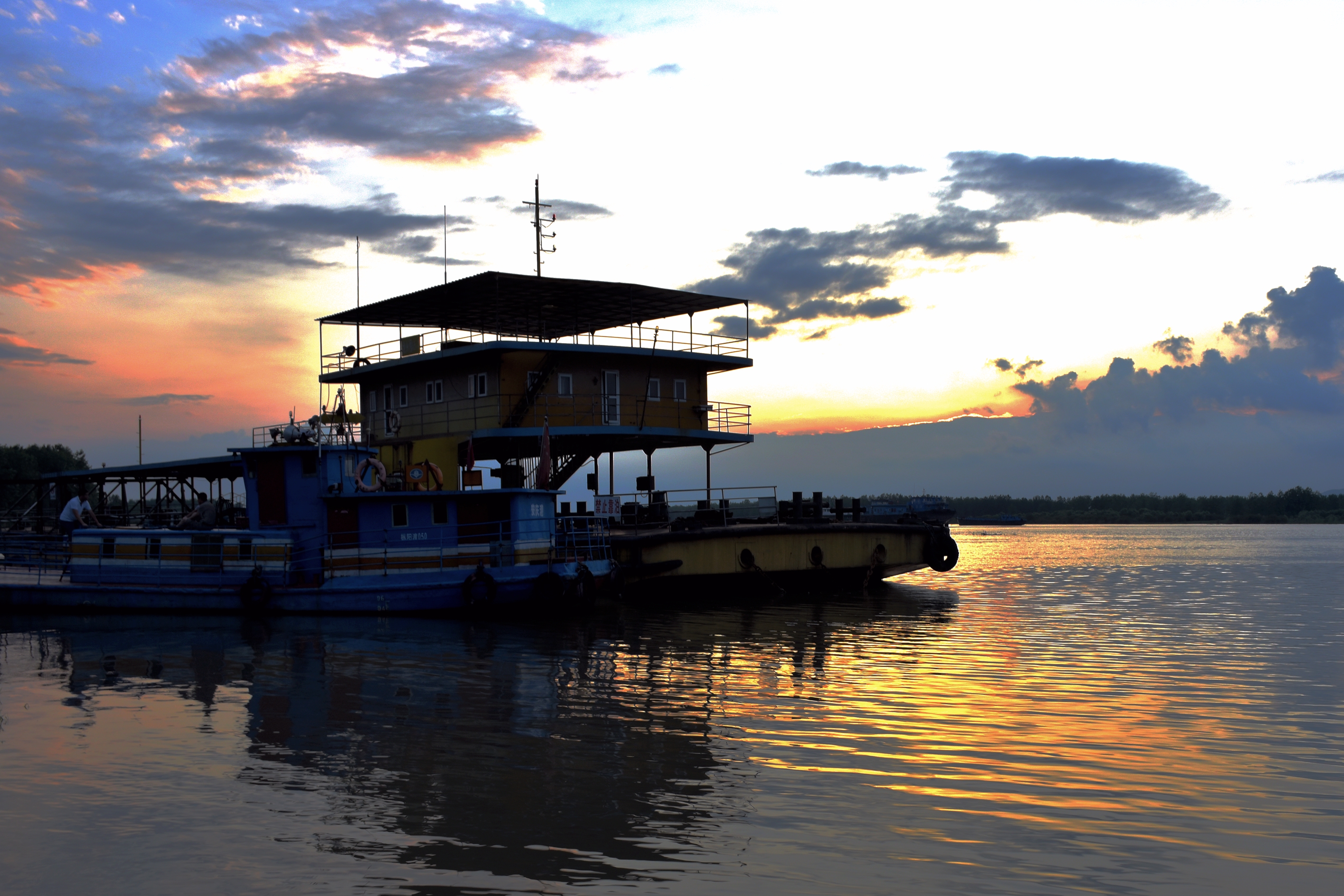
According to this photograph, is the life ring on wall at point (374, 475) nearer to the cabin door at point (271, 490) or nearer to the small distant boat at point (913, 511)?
the cabin door at point (271, 490)

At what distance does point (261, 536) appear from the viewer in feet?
86.8

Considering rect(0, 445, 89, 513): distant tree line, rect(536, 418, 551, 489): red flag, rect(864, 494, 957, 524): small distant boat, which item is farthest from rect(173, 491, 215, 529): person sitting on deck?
rect(0, 445, 89, 513): distant tree line

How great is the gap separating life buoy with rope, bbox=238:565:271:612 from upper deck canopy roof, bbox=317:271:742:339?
12.3 metres

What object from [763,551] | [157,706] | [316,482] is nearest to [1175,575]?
[763,551]

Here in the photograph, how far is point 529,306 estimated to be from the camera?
37.9 metres

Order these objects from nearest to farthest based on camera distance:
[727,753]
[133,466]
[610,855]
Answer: [610,855] → [727,753] → [133,466]

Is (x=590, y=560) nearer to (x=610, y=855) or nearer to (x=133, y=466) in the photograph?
(x=610, y=855)

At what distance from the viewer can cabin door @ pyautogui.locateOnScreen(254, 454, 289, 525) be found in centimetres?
2662

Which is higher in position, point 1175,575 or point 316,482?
point 316,482

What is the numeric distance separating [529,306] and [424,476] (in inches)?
485

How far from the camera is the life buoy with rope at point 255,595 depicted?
999 inches

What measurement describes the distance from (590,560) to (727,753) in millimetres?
15824

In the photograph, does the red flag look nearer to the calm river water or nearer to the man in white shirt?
the calm river water

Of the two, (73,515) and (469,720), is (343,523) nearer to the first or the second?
(73,515)
